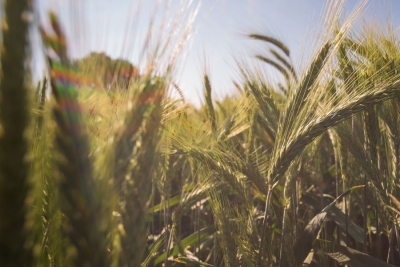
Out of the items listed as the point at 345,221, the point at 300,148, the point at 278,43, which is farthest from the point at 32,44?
the point at 278,43

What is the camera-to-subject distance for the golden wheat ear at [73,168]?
0.57 m

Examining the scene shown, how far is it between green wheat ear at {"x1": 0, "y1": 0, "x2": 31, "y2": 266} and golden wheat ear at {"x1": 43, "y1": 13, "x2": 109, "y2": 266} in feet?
0.20

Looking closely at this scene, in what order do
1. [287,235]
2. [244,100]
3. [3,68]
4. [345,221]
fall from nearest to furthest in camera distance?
[3,68]
[287,235]
[345,221]
[244,100]

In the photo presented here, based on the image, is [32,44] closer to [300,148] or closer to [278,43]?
[300,148]

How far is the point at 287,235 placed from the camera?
70.4 inches

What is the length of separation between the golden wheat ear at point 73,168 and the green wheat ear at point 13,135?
0.20ft

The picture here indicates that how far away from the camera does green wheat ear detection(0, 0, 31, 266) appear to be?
1.62ft

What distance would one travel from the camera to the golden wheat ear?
0.57 metres

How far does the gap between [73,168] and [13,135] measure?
0.10 metres

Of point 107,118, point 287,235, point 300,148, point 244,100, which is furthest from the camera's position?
point 244,100

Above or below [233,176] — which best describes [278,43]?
above

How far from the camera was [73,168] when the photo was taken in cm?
57

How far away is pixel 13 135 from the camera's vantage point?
1.65 feet

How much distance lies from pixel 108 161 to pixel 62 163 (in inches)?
3.2
